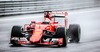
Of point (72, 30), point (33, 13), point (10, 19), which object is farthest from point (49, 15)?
point (33, 13)

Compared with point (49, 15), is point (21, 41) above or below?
below

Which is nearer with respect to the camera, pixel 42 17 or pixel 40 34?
pixel 40 34

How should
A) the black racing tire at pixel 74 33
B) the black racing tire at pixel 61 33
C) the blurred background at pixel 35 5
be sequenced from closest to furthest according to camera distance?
the black racing tire at pixel 61 33 < the black racing tire at pixel 74 33 < the blurred background at pixel 35 5

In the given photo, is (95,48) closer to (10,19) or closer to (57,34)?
(57,34)

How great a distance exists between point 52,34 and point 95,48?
1337mm

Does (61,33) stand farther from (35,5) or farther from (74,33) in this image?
(35,5)

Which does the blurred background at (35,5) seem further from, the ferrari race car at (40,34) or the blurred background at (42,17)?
the ferrari race car at (40,34)

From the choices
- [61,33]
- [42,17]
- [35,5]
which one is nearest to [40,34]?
[61,33]

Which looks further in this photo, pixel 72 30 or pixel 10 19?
pixel 10 19

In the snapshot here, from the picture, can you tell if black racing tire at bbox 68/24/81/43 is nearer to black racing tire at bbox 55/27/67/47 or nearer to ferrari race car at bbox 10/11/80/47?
ferrari race car at bbox 10/11/80/47

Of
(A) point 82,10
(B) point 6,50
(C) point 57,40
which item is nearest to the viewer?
(B) point 6,50

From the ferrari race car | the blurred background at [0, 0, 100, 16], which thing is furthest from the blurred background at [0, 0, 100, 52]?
the ferrari race car

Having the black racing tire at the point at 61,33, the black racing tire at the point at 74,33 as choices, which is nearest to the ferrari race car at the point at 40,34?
the black racing tire at the point at 61,33

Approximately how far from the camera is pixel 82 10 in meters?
30.0
